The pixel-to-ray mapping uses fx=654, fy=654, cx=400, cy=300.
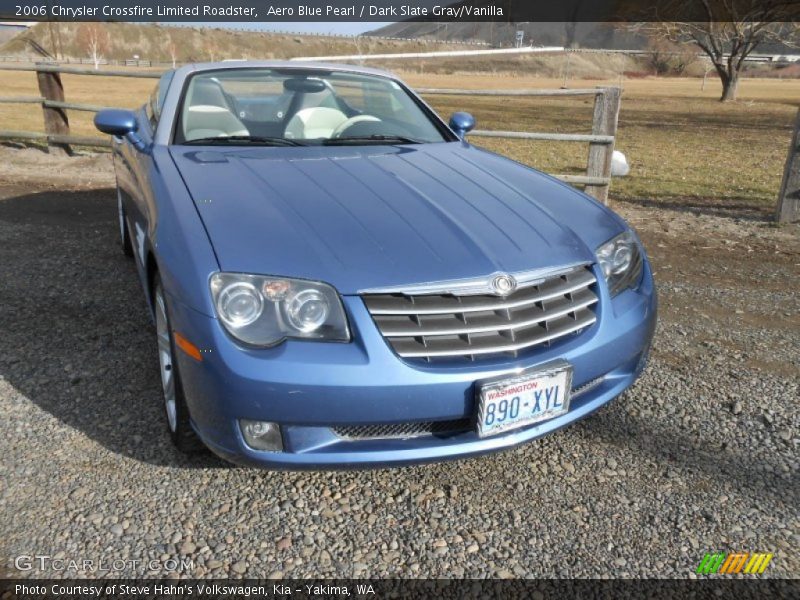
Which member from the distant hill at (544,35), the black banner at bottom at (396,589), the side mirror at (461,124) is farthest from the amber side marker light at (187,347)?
the distant hill at (544,35)

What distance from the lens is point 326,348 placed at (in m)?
1.94

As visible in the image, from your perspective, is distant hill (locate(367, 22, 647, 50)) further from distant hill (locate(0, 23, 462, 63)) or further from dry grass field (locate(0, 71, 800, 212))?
dry grass field (locate(0, 71, 800, 212))

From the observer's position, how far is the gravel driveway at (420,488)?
2035 mm

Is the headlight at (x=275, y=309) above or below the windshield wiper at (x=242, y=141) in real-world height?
below

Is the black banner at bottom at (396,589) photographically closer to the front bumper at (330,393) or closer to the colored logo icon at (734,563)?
the colored logo icon at (734,563)

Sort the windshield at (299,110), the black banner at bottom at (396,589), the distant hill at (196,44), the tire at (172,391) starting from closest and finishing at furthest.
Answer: the black banner at bottom at (396,589), the tire at (172,391), the windshield at (299,110), the distant hill at (196,44)

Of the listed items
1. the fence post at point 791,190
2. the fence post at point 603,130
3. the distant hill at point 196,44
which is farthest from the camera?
the distant hill at point 196,44

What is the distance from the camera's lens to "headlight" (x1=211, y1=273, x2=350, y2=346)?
6.44 feet

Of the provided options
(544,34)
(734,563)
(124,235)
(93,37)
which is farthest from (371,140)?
(93,37)

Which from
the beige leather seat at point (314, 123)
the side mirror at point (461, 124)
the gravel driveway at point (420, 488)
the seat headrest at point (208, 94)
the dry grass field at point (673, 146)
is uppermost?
the seat headrest at point (208, 94)

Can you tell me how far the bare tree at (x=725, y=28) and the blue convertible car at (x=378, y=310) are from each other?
30834mm

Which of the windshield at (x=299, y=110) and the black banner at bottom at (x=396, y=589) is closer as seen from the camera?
the black banner at bottom at (x=396, y=589)

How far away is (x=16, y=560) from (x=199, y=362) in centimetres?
81

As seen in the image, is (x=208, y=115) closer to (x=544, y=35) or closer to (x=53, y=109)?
(x=53, y=109)
